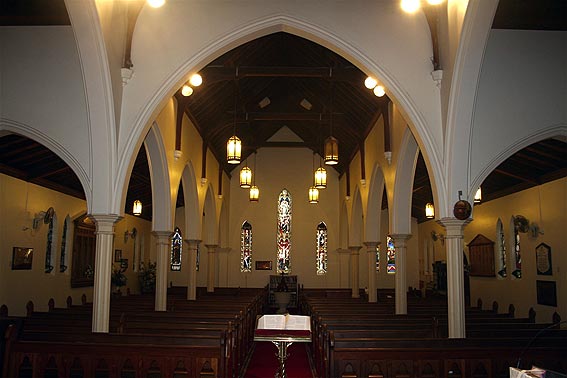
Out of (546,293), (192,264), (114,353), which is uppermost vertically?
(192,264)

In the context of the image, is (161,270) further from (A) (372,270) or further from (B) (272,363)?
(A) (372,270)

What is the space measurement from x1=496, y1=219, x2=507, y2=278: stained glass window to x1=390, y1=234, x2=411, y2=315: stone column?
12.6ft

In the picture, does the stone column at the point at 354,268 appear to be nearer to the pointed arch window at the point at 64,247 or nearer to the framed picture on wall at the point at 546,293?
the framed picture on wall at the point at 546,293

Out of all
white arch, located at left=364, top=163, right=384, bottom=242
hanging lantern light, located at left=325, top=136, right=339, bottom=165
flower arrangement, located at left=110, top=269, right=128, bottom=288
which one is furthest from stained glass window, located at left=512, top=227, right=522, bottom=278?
flower arrangement, located at left=110, top=269, right=128, bottom=288

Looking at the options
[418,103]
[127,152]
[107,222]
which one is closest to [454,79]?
[418,103]

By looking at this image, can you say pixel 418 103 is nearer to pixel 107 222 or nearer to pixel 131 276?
pixel 107 222

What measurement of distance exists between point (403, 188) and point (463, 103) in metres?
4.33

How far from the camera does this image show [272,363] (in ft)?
34.9

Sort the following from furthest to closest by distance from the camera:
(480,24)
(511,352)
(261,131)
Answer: (261,131)
(480,24)
(511,352)

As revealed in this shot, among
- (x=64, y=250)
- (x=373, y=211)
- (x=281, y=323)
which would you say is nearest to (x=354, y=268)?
(x=373, y=211)

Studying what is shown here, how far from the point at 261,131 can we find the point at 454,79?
49.7ft

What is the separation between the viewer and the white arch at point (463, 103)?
6992 mm

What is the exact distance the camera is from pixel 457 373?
20.4ft

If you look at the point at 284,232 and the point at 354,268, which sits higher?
the point at 284,232
